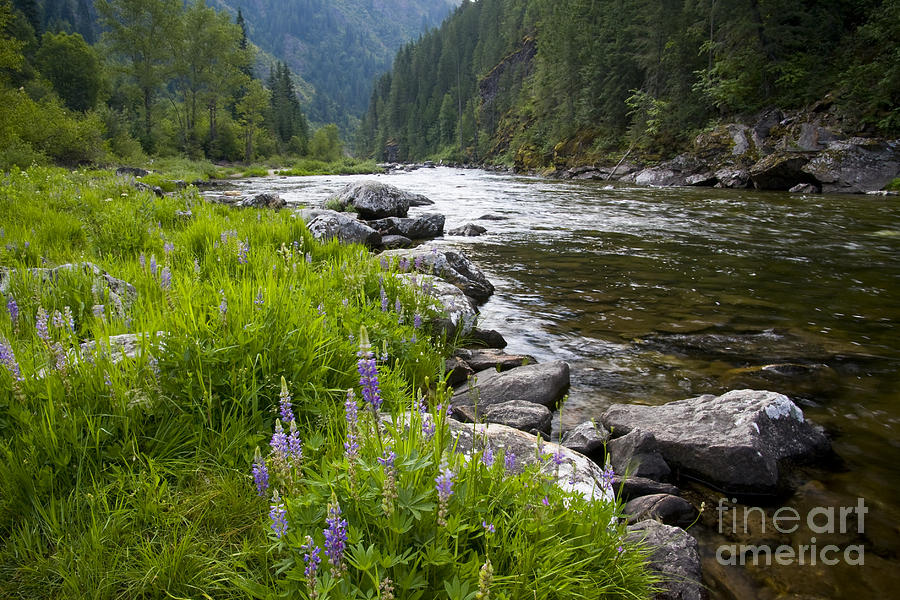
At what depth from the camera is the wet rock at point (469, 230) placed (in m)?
14.4

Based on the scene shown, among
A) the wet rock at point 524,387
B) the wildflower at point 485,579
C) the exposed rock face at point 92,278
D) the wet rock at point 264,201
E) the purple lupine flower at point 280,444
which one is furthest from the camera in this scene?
the wet rock at point 264,201

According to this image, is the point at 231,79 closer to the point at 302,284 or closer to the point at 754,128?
the point at 754,128

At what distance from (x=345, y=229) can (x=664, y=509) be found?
32.0 feet

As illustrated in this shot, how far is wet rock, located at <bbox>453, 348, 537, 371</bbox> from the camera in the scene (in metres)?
5.63

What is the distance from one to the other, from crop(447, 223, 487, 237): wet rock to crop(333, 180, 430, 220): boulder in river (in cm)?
265

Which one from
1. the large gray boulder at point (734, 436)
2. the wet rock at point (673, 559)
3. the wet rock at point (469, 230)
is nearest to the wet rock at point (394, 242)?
the wet rock at point (469, 230)

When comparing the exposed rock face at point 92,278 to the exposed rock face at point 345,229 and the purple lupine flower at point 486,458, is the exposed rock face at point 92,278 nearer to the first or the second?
the purple lupine flower at point 486,458

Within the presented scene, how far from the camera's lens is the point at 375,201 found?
1645 cm

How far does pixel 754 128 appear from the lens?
28141 mm

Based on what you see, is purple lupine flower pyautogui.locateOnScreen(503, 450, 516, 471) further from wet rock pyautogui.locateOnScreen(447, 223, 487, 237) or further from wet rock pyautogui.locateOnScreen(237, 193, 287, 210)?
wet rock pyautogui.locateOnScreen(237, 193, 287, 210)

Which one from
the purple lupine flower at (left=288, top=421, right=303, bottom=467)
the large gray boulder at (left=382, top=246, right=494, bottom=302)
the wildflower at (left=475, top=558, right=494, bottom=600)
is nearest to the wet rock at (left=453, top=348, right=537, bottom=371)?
the large gray boulder at (left=382, top=246, right=494, bottom=302)

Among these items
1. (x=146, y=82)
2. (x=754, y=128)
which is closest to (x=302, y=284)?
(x=754, y=128)

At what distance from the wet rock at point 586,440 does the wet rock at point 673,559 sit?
1120mm

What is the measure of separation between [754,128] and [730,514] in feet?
104
